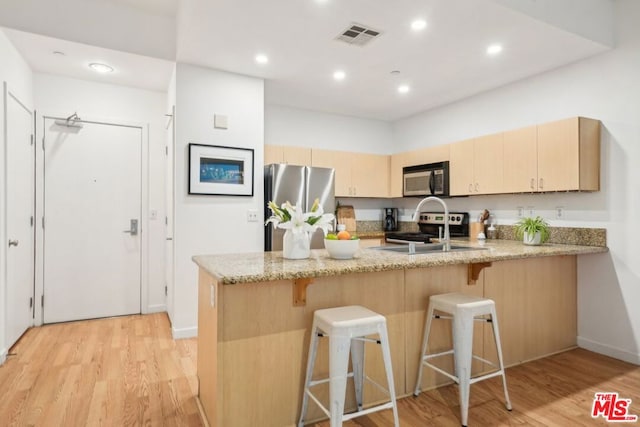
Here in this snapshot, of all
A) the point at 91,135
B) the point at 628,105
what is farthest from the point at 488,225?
the point at 91,135

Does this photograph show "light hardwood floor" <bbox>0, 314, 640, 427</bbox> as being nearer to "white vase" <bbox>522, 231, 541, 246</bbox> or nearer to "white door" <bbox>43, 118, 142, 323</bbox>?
"white door" <bbox>43, 118, 142, 323</bbox>

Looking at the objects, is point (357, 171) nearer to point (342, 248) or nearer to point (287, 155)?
point (287, 155)

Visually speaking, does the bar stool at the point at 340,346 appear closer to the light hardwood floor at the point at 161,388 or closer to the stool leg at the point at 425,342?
the light hardwood floor at the point at 161,388

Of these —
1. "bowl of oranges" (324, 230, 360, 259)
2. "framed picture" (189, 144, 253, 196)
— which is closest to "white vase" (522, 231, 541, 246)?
"bowl of oranges" (324, 230, 360, 259)

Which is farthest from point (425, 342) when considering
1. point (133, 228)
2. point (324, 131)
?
point (324, 131)

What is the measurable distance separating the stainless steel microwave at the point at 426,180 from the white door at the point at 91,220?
10.9 feet

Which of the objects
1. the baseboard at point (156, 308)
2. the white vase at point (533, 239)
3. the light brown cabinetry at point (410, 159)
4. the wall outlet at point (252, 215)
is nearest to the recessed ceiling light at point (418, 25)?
the light brown cabinetry at point (410, 159)

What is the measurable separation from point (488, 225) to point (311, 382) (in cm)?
301

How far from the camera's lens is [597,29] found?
9.57 feet

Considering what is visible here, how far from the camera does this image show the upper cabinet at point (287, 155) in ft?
14.5

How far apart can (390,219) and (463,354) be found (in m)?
3.47

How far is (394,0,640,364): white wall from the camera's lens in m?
2.91

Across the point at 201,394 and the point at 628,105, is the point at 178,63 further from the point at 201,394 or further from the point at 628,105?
the point at 628,105

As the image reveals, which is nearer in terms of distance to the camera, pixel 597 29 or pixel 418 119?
pixel 597 29
